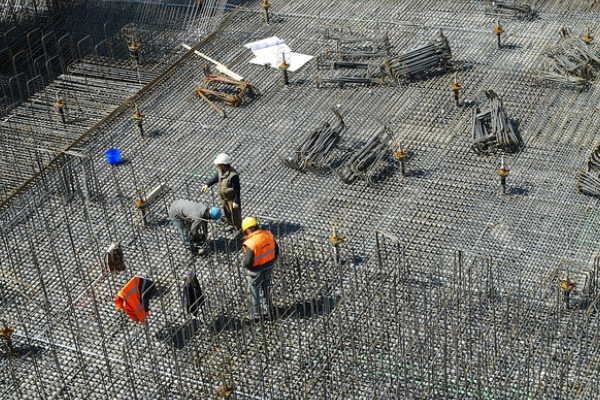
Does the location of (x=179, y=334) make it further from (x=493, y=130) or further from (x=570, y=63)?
(x=570, y=63)

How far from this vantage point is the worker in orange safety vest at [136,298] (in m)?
16.6

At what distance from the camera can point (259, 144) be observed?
21406mm

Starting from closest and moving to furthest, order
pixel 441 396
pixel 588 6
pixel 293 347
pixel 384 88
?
pixel 441 396, pixel 293 347, pixel 384 88, pixel 588 6

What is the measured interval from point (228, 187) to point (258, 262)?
7.57 ft

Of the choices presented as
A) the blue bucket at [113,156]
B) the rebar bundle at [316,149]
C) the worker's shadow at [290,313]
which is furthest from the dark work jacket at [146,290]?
the blue bucket at [113,156]

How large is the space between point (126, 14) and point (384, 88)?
22.7ft

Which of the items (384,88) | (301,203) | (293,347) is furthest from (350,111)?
(293,347)

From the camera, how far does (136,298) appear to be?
1667 cm

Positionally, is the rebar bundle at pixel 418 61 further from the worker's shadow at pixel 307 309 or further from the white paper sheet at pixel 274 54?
the worker's shadow at pixel 307 309

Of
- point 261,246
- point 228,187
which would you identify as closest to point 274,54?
point 228,187

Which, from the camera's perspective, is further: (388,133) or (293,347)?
(388,133)

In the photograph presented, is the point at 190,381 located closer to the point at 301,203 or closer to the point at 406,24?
the point at 301,203

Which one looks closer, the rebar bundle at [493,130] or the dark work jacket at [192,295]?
the dark work jacket at [192,295]

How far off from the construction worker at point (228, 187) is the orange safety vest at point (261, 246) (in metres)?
1.97
